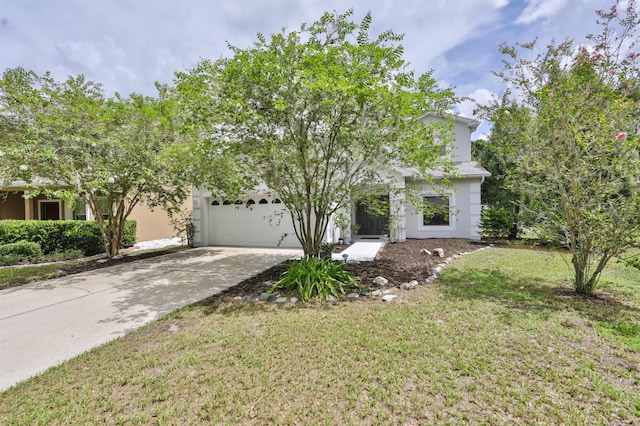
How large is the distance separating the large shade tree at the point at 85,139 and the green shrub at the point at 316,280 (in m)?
4.78

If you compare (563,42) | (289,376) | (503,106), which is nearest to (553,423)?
(289,376)

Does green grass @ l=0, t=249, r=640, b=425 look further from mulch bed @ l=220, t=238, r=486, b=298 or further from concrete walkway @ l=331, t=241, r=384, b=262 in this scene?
concrete walkway @ l=331, t=241, r=384, b=262

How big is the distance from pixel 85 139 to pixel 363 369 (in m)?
9.69

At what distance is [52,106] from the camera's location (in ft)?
30.3

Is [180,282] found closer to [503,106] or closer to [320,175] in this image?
[320,175]

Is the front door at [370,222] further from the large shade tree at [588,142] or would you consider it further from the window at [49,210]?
the window at [49,210]

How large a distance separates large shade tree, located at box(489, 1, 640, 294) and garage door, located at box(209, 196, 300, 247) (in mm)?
9241

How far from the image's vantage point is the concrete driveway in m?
3.95

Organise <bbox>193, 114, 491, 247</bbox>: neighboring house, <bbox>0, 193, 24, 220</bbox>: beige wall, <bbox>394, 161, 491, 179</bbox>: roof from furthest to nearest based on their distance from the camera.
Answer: <bbox>0, 193, 24, 220</bbox>: beige wall
<bbox>193, 114, 491, 247</bbox>: neighboring house
<bbox>394, 161, 491, 179</bbox>: roof

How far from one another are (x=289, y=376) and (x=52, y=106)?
11.6 metres

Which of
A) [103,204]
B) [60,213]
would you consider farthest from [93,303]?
[60,213]

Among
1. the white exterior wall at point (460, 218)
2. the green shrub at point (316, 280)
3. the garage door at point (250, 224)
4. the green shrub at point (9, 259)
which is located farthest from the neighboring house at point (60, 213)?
the white exterior wall at point (460, 218)

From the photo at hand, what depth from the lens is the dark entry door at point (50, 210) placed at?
17.2m

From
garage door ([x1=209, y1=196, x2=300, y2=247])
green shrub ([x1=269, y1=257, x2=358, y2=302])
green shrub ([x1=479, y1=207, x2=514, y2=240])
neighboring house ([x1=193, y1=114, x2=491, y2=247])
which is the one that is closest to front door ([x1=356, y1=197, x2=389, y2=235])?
neighboring house ([x1=193, y1=114, x2=491, y2=247])
